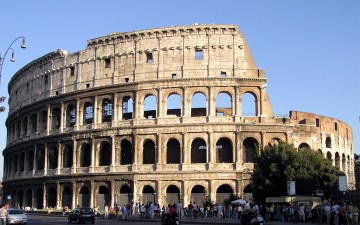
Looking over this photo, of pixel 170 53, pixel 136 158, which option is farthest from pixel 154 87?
pixel 136 158

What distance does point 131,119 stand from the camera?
44.9 meters

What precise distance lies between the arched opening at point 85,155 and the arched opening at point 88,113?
247cm

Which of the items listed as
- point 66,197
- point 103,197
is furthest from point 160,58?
point 66,197

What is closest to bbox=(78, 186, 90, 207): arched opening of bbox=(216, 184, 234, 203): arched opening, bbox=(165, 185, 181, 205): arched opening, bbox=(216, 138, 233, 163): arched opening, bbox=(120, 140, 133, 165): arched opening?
bbox=(120, 140, 133, 165): arched opening

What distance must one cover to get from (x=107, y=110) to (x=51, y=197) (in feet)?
33.8

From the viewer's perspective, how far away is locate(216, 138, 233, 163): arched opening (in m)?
42.7

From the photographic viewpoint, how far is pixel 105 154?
46.3 meters

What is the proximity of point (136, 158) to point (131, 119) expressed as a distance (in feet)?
12.0

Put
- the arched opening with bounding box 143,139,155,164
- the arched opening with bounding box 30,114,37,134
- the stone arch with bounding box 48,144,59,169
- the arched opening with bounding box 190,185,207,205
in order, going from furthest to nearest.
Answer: the arched opening with bounding box 30,114,37,134 → the stone arch with bounding box 48,144,59,169 → the arched opening with bounding box 143,139,155,164 → the arched opening with bounding box 190,185,207,205

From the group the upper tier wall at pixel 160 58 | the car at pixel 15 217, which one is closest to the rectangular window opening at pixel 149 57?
the upper tier wall at pixel 160 58

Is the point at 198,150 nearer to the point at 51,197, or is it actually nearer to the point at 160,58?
the point at 160,58

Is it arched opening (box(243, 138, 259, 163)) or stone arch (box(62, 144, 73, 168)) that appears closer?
arched opening (box(243, 138, 259, 163))

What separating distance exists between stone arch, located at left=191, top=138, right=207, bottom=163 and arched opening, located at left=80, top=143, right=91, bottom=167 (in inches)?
398

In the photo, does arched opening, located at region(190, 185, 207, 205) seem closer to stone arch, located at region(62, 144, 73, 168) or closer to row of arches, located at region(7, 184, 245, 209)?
row of arches, located at region(7, 184, 245, 209)
